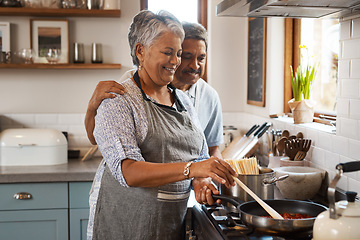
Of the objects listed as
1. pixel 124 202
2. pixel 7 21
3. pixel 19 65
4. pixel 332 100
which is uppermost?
pixel 7 21

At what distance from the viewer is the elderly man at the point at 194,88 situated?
2.00 m

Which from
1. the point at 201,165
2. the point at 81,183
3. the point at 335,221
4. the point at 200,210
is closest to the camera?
the point at 335,221

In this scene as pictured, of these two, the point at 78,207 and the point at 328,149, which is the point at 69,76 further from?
the point at 328,149

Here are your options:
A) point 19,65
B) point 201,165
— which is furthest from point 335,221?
point 19,65

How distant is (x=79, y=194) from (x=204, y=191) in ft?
5.36

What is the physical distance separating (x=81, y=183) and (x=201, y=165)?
1946mm

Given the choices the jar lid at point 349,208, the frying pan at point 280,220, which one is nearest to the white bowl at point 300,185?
the frying pan at point 280,220

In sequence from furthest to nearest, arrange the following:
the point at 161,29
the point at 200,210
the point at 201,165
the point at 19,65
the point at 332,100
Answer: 1. the point at 19,65
2. the point at 332,100
3. the point at 200,210
4. the point at 161,29
5. the point at 201,165

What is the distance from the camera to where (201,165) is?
164 centimetres

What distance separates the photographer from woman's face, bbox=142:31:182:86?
6.15 ft

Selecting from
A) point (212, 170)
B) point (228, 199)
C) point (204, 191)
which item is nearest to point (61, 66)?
point (204, 191)

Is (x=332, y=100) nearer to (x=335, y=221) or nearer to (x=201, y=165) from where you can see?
(x=201, y=165)

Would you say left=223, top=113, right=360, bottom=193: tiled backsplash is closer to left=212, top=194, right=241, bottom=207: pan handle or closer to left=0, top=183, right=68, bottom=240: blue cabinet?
left=212, top=194, right=241, bottom=207: pan handle

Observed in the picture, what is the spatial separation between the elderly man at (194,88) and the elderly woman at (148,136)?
0.11m
